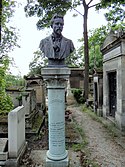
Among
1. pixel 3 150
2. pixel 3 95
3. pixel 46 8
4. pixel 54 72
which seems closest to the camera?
pixel 54 72

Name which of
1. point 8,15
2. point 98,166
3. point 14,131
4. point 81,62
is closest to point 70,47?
point 14,131

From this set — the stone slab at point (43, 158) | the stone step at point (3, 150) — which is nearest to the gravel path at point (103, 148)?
the stone slab at point (43, 158)

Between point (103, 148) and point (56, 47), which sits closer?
point (56, 47)

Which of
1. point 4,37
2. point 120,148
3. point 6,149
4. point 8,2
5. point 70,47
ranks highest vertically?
point 8,2

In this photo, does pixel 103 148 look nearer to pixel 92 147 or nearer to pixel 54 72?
pixel 92 147

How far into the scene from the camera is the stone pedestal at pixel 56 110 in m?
3.83

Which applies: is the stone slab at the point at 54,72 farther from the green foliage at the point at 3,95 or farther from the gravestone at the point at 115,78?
the gravestone at the point at 115,78

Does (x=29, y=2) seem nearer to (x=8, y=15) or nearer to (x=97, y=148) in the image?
(x=8, y=15)

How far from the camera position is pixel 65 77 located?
3869mm

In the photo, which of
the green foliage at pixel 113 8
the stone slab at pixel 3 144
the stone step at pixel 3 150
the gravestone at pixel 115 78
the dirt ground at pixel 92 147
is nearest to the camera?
the stone step at pixel 3 150

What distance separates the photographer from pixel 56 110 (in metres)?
3.88

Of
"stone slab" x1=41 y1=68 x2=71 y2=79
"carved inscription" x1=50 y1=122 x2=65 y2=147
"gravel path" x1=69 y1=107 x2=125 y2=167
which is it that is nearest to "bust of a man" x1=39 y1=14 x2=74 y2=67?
"stone slab" x1=41 y1=68 x2=71 y2=79

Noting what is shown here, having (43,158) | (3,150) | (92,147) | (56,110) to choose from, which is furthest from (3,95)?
(92,147)

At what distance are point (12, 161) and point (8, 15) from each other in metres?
5.34
